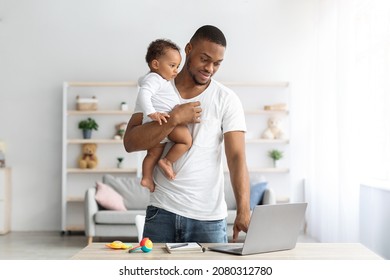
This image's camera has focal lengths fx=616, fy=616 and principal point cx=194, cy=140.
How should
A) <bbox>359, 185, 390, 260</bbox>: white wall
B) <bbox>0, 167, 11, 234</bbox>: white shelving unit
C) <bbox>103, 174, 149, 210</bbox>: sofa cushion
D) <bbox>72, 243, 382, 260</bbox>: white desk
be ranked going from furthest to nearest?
<bbox>0, 167, 11, 234</bbox>: white shelving unit < <bbox>103, 174, 149, 210</bbox>: sofa cushion < <bbox>359, 185, 390, 260</bbox>: white wall < <bbox>72, 243, 382, 260</bbox>: white desk

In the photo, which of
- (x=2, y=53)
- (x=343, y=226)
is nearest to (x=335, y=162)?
(x=343, y=226)

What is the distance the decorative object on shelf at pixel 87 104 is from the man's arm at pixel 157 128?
11.6 feet

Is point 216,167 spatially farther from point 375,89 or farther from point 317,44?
point 317,44

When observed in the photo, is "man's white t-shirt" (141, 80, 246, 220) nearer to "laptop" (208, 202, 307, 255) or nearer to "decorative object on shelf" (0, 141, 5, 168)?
"laptop" (208, 202, 307, 255)

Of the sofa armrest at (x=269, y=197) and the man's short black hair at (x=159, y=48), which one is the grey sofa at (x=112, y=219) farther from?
the man's short black hair at (x=159, y=48)

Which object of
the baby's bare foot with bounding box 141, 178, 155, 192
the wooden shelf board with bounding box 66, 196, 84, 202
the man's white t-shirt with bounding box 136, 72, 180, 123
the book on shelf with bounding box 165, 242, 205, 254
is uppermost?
the man's white t-shirt with bounding box 136, 72, 180, 123

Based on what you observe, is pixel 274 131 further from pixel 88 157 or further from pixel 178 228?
pixel 178 228

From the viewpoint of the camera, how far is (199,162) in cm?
159

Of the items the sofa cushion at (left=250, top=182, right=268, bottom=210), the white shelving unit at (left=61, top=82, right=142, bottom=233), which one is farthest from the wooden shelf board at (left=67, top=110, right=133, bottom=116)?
the sofa cushion at (left=250, top=182, right=268, bottom=210)

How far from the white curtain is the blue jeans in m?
1.92

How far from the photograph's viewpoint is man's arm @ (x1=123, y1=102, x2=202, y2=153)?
1.53m

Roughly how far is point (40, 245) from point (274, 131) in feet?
7.06

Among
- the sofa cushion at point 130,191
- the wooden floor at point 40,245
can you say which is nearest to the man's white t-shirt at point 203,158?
the wooden floor at point 40,245

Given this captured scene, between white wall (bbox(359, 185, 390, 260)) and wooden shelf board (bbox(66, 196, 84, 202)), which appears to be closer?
white wall (bbox(359, 185, 390, 260))
